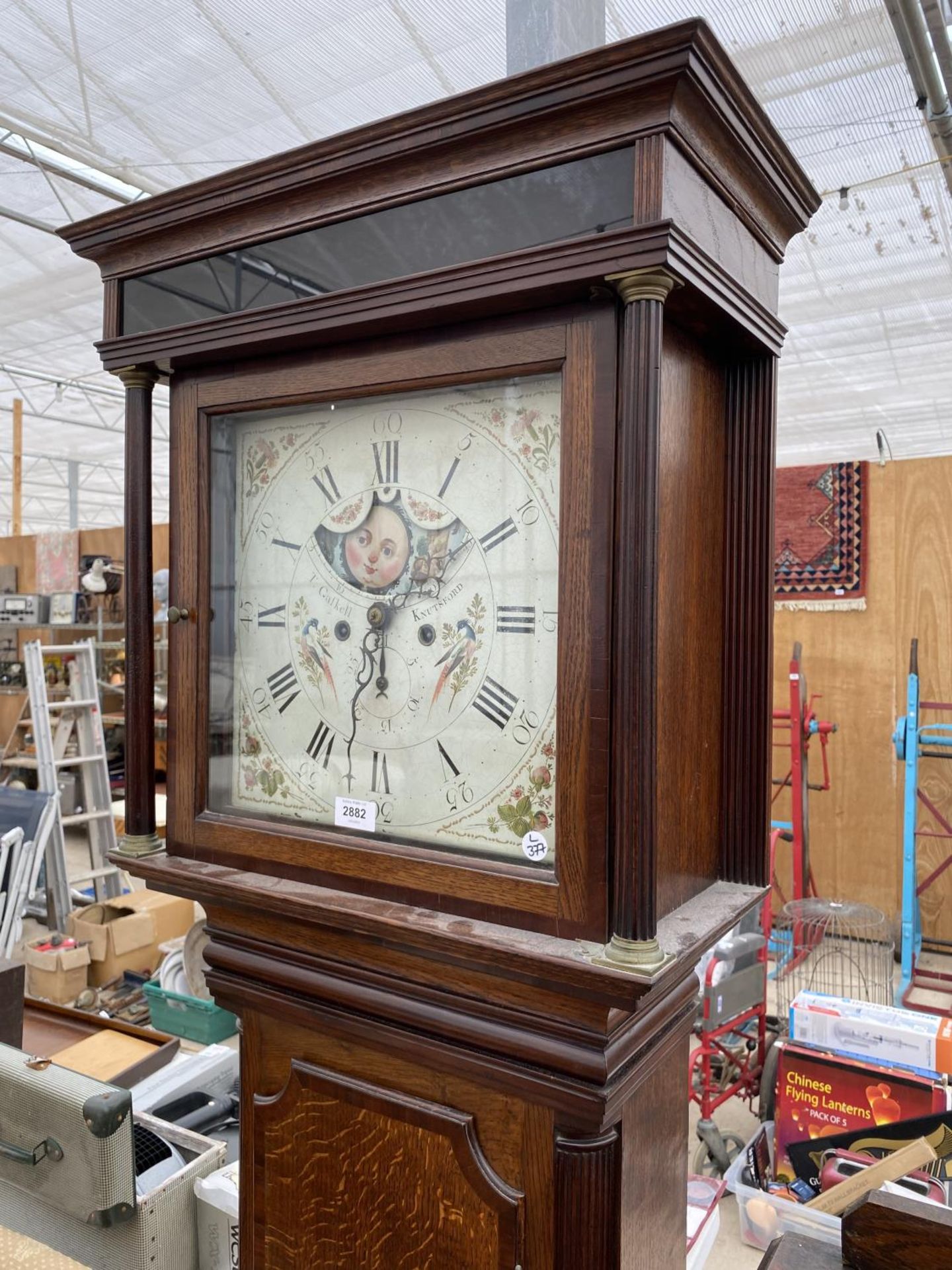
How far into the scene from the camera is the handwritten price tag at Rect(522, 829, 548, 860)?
71 centimetres

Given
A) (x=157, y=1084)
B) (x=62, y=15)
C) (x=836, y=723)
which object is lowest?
(x=157, y=1084)

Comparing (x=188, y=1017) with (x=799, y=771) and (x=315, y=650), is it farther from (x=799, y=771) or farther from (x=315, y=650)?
(x=315, y=650)

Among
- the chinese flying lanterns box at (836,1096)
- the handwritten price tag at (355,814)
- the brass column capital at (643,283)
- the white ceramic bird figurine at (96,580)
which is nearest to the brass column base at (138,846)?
the handwritten price tag at (355,814)

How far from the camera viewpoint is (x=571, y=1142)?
0.72m

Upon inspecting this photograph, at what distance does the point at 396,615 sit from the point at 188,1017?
9.90ft

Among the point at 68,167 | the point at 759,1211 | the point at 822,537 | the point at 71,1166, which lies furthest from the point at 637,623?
the point at 68,167

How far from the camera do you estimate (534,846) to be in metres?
0.71

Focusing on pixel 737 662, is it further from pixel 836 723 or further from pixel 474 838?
pixel 836 723

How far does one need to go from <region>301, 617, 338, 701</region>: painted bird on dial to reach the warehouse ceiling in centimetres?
77

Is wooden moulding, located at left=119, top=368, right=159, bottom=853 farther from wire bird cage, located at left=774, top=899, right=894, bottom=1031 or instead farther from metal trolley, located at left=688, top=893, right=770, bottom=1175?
wire bird cage, located at left=774, top=899, right=894, bottom=1031

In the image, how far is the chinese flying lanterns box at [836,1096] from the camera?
2.31m

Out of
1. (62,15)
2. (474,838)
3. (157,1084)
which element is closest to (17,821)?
(157,1084)

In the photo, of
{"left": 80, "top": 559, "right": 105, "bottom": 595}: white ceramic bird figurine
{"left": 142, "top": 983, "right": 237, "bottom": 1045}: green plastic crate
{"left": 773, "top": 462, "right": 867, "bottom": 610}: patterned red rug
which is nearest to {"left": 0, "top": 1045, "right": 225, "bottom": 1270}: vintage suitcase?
{"left": 142, "top": 983, "right": 237, "bottom": 1045}: green plastic crate

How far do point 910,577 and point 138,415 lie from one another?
4.10 m
